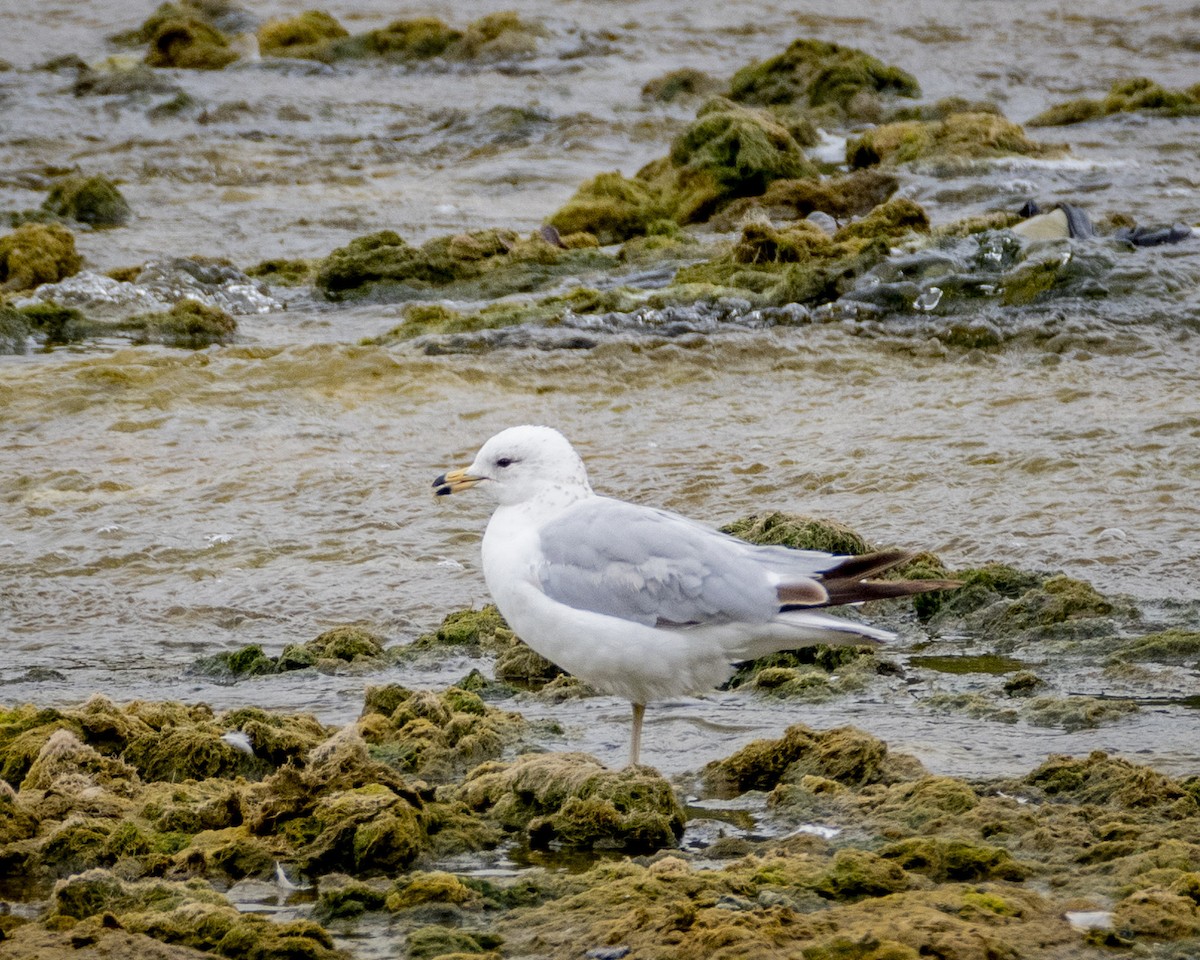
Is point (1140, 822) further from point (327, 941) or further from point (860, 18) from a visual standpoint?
point (860, 18)

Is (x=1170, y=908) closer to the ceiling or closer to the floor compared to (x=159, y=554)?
closer to the ceiling

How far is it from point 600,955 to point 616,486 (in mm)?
4673

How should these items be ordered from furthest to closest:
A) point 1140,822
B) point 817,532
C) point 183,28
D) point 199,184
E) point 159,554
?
point 183,28 < point 199,184 < point 159,554 < point 817,532 < point 1140,822

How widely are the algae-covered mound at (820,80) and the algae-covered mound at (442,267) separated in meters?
7.33

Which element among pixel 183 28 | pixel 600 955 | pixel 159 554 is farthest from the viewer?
pixel 183 28

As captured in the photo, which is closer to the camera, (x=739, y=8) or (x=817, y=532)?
(x=817, y=532)

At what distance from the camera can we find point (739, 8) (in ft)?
82.9

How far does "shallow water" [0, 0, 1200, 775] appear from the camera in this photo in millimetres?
5727

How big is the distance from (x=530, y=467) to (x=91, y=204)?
1058cm

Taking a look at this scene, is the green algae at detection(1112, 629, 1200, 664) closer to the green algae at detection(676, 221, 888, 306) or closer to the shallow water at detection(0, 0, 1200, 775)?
the shallow water at detection(0, 0, 1200, 775)

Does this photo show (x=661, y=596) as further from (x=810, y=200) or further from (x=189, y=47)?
(x=189, y=47)

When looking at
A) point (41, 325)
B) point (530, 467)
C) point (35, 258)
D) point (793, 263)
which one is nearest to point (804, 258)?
point (793, 263)

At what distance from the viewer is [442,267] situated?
39.1 ft

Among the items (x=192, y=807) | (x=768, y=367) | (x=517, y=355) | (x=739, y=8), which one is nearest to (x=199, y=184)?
(x=517, y=355)
